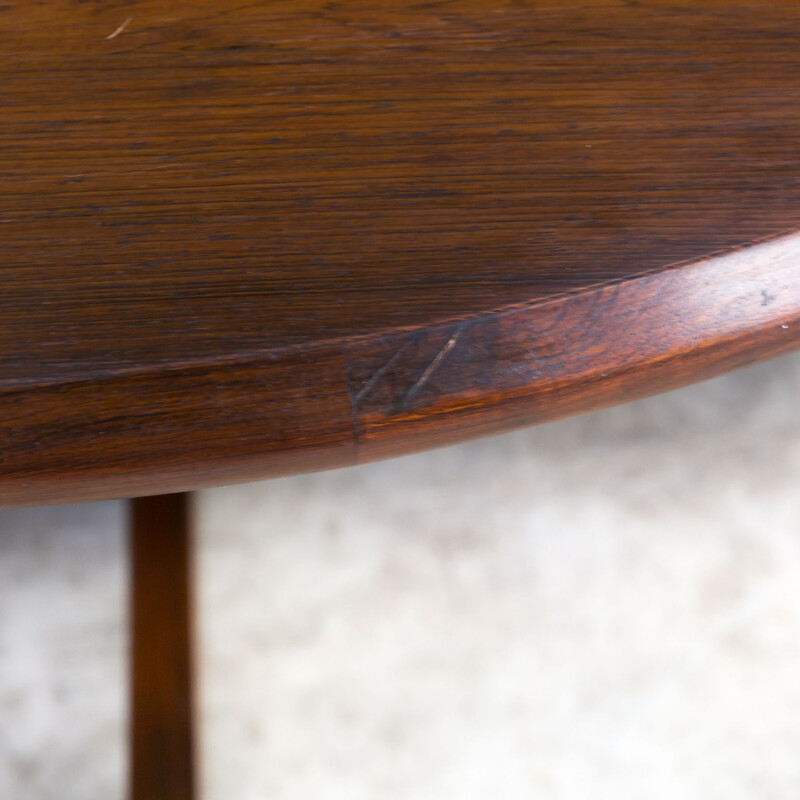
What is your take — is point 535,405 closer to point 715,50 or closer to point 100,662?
point 715,50

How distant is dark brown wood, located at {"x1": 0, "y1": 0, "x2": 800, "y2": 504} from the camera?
30 cm

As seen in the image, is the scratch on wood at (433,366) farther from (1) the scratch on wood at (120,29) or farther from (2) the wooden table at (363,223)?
(1) the scratch on wood at (120,29)

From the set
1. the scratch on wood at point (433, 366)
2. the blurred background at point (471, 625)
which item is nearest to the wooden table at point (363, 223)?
the scratch on wood at point (433, 366)

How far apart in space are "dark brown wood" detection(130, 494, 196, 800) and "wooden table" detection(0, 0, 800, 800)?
0.23 m

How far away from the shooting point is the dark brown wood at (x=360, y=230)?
0.30m

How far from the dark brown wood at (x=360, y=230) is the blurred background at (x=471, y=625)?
0.22 m

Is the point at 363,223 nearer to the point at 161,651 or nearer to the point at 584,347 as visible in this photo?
the point at 584,347

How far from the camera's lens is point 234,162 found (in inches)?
14.0

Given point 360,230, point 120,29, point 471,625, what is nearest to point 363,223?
point 360,230

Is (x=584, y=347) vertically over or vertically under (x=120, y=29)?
under

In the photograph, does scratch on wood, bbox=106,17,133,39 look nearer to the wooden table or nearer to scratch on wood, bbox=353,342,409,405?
the wooden table

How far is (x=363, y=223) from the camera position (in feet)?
1.10

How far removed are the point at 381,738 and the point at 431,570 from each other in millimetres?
104

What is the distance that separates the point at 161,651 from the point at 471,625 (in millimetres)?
186
